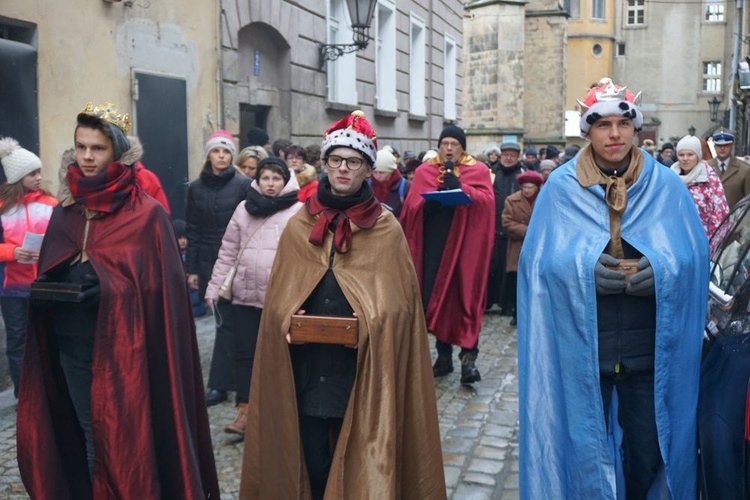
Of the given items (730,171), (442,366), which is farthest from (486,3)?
(442,366)

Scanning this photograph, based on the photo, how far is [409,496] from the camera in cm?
423

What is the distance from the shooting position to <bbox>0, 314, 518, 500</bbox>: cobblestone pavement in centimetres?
547

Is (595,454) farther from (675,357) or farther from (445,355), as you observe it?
(445,355)

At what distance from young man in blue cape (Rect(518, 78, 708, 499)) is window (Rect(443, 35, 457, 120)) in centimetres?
2077

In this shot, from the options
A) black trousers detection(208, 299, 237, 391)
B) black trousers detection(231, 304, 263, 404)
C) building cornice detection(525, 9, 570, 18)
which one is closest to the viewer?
black trousers detection(231, 304, 263, 404)

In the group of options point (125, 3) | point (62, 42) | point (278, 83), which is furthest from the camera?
point (278, 83)

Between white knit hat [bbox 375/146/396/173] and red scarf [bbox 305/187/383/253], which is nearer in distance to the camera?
red scarf [bbox 305/187/383/253]

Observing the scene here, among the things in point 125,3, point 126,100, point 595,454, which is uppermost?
point 125,3

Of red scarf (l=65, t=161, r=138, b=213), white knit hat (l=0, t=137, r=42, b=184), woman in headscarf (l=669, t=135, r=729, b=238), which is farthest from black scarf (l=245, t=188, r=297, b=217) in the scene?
woman in headscarf (l=669, t=135, r=729, b=238)

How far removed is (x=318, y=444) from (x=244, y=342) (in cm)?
248

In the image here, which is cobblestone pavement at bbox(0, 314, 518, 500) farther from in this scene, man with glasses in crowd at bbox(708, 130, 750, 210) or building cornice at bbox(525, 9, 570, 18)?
building cornice at bbox(525, 9, 570, 18)

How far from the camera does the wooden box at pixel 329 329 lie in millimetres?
3953

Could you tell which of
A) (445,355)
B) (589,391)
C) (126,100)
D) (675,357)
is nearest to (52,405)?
(589,391)

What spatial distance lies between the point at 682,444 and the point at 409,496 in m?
1.16
